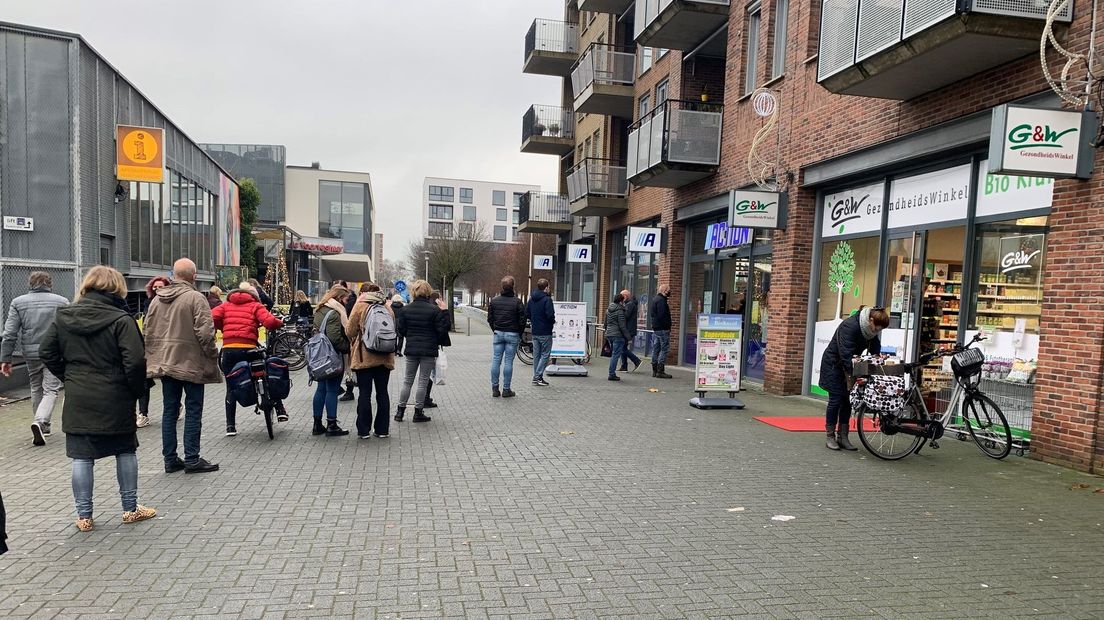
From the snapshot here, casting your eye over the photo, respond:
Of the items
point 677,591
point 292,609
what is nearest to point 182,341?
point 292,609

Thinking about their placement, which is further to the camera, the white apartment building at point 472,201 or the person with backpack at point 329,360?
the white apartment building at point 472,201

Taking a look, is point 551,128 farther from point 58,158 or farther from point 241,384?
point 241,384

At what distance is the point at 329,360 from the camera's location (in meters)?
7.56

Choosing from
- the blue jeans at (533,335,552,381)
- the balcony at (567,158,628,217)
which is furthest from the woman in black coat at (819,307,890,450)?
the balcony at (567,158,628,217)

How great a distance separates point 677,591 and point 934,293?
6.88m

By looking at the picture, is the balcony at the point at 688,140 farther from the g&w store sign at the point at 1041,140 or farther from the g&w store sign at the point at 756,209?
the g&w store sign at the point at 1041,140


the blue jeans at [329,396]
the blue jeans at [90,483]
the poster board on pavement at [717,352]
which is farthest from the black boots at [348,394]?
the blue jeans at [90,483]

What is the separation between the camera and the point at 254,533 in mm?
4535

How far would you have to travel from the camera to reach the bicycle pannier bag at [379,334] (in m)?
7.36

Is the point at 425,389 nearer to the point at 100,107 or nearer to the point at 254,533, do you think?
the point at 254,533

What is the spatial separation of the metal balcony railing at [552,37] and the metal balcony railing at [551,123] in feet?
7.22

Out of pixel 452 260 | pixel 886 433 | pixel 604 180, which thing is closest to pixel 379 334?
pixel 886 433

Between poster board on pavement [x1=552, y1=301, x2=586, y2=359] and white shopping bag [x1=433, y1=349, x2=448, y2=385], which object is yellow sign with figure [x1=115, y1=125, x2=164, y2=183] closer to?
white shopping bag [x1=433, y1=349, x2=448, y2=385]

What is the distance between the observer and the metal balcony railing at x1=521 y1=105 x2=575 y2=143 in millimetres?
27062
